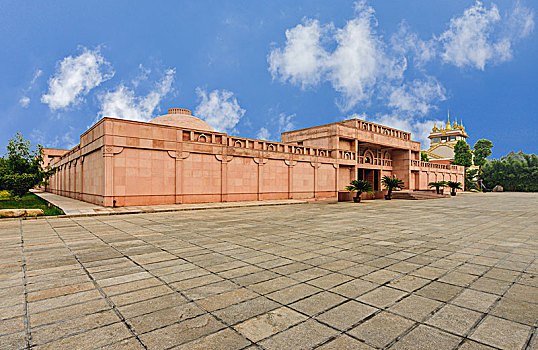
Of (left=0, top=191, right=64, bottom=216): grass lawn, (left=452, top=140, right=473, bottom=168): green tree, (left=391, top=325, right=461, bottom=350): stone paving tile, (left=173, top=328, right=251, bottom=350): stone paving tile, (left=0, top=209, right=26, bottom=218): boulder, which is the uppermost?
(left=452, top=140, right=473, bottom=168): green tree

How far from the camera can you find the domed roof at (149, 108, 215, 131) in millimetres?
28270

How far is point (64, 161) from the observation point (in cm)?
2934

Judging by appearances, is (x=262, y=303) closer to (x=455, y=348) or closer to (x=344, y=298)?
(x=344, y=298)

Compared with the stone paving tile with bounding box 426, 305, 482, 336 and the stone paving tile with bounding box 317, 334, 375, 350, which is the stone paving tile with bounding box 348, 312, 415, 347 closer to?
the stone paving tile with bounding box 317, 334, 375, 350

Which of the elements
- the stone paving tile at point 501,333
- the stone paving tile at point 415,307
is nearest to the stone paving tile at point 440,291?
the stone paving tile at point 415,307

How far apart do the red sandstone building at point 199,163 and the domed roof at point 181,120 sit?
101mm

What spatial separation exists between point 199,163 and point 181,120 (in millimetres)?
11185

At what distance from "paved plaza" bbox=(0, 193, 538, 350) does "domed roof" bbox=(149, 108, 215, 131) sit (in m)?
21.6

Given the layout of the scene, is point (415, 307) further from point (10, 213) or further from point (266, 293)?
point (10, 213)

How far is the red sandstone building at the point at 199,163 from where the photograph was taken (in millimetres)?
16781

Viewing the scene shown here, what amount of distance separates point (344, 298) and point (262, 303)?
1.13m

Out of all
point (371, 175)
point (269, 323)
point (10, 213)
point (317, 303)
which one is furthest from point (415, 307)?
point (371, 175)

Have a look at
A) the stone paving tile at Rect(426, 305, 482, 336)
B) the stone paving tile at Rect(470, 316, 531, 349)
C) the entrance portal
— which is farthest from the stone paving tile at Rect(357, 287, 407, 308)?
the entrance portal

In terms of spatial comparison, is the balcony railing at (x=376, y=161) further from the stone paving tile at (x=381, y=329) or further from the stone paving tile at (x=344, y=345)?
the stone paving tile at (x=344, y=345)
